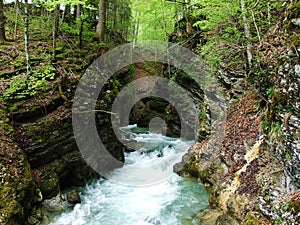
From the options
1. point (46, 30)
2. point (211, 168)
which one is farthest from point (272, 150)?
point (46, 30)

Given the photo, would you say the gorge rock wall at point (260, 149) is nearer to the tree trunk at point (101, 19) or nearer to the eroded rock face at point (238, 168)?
the eroded rock face at point (238, 168)

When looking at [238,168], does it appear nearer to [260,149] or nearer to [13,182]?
[260,149]

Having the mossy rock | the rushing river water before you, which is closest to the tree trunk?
the rushing river water

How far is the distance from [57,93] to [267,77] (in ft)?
22.9

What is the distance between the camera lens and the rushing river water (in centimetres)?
673

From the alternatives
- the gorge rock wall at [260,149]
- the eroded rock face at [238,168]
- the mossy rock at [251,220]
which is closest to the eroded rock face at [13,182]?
the gorge rock wall at [260,149]

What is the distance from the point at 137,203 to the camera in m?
7.80

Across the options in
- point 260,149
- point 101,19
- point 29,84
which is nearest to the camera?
point 260,149

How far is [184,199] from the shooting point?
7.91 meters

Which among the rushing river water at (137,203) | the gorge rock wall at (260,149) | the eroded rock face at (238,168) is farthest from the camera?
the rushing river water at (137,203)

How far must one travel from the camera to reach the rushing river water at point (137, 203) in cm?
673

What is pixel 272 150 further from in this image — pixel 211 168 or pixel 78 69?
pixel 78 69

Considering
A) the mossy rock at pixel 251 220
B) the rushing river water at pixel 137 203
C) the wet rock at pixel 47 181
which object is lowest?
the rushing river water at pixel 137 203

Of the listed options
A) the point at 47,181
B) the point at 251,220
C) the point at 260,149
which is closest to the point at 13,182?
the point at 47,181
